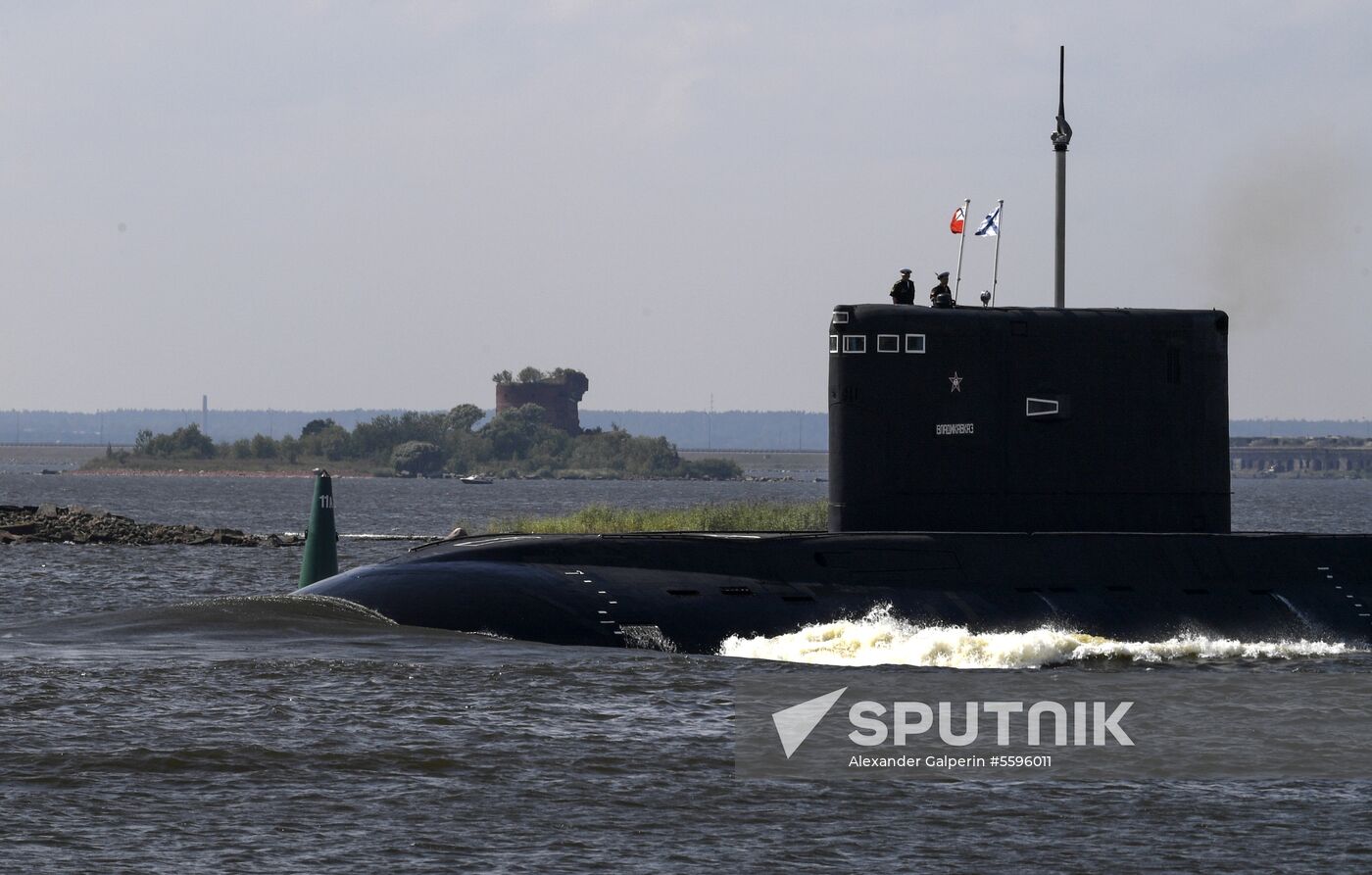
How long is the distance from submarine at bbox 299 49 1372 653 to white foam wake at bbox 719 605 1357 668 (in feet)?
0.95

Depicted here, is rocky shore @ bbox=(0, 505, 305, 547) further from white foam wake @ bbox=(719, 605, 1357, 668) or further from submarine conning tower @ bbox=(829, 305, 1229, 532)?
white foam wake @ bbox=(719, 605, 1357, 668)

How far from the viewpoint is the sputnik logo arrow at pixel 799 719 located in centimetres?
1636

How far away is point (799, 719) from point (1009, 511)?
7945 mm

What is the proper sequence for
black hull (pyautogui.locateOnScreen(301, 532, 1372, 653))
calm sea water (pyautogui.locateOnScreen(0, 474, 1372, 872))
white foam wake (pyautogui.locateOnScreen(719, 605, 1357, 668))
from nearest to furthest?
calm sea water (pyautogui.locateOnScreen(0, 474, 1372, 872)) < white foam wake (pyautogui.locateOnScreen(719, 605, 1357, 668)) < black hull (pyautogui.locateOnScreen(301, 532, 1372, 653))

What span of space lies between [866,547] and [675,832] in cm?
1069

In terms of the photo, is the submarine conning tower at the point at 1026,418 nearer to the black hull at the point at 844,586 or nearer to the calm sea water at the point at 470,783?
the black hull at the point at 844,586

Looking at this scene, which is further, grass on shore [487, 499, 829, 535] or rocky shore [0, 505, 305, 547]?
rocky shore [0, 505, 305, 547]

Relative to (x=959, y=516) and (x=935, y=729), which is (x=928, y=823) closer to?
(x=935, y=729)

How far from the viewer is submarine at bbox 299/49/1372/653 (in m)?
23.1

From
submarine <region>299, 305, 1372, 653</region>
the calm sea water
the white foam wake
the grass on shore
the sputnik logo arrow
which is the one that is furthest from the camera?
the grass on shore

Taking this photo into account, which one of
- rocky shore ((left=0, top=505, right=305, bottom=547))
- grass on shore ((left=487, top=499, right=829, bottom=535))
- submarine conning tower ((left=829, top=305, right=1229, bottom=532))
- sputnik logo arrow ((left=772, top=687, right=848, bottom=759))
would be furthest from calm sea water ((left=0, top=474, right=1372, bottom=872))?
rocky shore ((left=0, top=505, right=305, bottom=547))

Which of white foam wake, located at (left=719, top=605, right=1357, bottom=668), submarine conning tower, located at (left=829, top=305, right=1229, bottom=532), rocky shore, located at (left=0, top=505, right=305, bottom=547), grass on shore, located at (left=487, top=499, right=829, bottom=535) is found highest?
submarine conning tower, located at (left=829, top=305, right=1229, bottom=532)

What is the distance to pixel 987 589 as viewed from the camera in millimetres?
23328

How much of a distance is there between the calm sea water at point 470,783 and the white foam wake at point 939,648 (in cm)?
40
